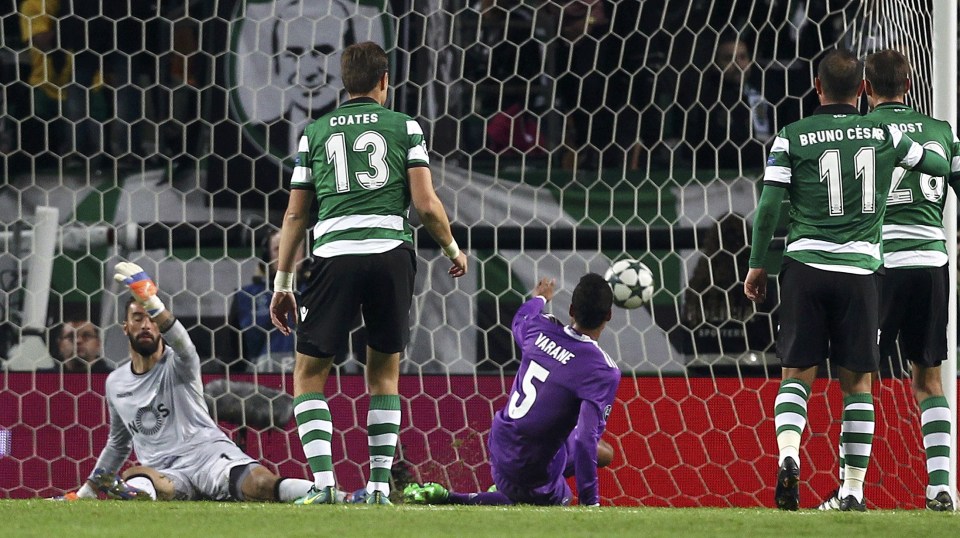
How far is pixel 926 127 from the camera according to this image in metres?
4.35

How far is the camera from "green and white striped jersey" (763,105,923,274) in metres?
4.03

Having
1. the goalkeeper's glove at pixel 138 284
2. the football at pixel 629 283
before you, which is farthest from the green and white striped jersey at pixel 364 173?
the football at pixel 629 283

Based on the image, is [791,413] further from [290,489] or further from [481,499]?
[290,489]

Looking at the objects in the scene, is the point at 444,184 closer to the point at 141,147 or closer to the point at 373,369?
the point at 141,147

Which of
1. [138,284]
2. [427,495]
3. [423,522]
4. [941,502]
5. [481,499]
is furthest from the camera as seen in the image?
[138,284]

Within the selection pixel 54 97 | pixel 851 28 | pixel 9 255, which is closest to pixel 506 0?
pixel 851 28

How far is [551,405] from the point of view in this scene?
4.77 m

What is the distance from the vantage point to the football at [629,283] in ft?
18.4

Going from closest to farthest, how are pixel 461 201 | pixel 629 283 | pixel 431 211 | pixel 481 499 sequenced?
pixel 431 211, pixel 481 499, pixel 629 283, pixel 461 201

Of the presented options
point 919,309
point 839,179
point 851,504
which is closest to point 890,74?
point 839,179

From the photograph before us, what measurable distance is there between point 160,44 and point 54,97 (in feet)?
1.66

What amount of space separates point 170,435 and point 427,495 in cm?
132

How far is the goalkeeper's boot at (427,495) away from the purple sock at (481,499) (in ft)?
0.11

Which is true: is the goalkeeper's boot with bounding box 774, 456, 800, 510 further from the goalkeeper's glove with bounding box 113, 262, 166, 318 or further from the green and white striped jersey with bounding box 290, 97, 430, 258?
the goalkeeper's glove with bounding box 113, 262, 166, 318
